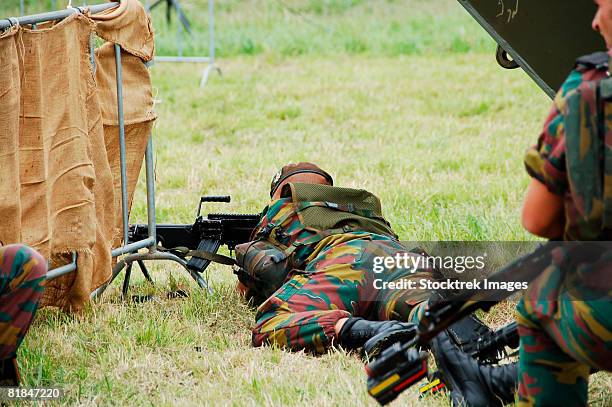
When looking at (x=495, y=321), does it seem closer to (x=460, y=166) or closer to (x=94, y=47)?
(x=94, y=47)

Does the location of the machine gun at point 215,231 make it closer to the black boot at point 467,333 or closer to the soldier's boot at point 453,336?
the soldier's boot at point 453,336

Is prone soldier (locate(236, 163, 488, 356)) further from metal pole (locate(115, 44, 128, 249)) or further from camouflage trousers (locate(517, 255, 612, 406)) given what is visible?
camouflage trousers (locate(517, 255, 612, 406))

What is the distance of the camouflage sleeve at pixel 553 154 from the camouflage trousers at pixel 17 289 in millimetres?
1557

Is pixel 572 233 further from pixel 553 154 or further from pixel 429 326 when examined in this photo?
pixel 429 326

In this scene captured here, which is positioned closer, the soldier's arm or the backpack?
the soldier's arm

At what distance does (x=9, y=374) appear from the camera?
312cm

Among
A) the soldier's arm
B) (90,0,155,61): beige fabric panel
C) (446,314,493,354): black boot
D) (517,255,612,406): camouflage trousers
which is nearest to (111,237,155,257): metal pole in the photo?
(90,0,155,61): beige fabric panel

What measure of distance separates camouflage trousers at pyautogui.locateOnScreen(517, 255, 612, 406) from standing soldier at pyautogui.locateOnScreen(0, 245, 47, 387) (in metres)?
1.47

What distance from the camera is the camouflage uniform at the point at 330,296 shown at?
375cm

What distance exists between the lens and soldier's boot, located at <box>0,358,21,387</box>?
3.09 m

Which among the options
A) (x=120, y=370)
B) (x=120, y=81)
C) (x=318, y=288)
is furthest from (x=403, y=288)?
(x=120, y=81)

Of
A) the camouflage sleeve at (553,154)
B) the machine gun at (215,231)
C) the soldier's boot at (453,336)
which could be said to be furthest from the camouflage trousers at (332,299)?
the camouflage sleeve at (553,154)

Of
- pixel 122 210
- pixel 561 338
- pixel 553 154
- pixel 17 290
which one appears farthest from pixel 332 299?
pixel 553 154

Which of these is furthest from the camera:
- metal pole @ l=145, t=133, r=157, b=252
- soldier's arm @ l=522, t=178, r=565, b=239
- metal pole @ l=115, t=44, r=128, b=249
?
metal pole @ l=145, t=133, r=157, b=252
